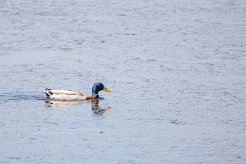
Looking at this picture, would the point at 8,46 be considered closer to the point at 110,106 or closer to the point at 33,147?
the point at 110,106

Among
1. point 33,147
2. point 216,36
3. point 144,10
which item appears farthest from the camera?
point 144,10

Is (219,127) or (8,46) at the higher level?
(8,46)

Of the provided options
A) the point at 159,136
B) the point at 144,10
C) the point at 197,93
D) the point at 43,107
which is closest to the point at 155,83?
the point at 197,93

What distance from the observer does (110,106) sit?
63.4ft

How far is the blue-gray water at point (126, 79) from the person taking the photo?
15.6 meters

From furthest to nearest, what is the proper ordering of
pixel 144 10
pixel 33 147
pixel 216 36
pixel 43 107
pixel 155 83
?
pixel 144 10
pixel 216 36
pixel 155 83
pixel 43 107
pixel 33 147

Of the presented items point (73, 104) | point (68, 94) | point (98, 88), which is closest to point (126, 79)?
point (98, 88)

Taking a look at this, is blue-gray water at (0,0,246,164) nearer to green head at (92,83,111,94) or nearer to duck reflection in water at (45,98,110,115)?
duck reflection in water at (45,98,110,115)

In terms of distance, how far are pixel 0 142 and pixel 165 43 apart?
1066 cm

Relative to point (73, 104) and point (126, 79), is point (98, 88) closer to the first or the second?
point (73, 104)

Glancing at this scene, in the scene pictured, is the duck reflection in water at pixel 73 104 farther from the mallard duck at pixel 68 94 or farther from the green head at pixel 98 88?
the green head at pixel 98 88

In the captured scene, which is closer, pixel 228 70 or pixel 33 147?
pixel 33 147

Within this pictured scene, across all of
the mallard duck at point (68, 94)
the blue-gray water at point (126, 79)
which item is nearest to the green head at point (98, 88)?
the mallard duck at point (68, 94)

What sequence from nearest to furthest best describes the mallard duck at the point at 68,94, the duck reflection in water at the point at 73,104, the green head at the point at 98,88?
the duck reflection in water at the point at 73,104 → the mallard duck at the point at 68,94 → the green head at the point at 98,88
